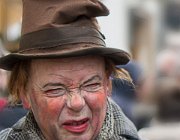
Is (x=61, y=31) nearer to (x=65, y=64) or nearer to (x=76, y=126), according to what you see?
(x=65, y=64)

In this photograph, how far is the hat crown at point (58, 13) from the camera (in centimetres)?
341

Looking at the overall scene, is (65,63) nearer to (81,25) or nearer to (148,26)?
(81,25)

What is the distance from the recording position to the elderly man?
3361 mm

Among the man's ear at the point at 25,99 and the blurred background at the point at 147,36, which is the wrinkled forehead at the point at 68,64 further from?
the blurred background at the point at 147,36

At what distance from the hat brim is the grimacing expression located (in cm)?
7

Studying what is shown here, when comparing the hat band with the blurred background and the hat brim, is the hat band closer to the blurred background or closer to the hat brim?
the hat brim

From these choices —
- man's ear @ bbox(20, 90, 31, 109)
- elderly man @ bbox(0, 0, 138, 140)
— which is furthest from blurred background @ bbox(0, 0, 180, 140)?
elderly man @ bbox(0, 0, 138, 140)

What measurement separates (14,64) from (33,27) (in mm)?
251

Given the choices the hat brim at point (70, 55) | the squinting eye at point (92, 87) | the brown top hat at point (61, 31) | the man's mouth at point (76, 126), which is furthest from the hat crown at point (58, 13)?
the man's mouth at point (76, 126)

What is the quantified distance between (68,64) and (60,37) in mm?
145

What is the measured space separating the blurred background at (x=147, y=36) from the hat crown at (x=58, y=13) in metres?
3.92

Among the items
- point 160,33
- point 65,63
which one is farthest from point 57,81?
point 160,33

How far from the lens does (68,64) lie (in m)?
3.41

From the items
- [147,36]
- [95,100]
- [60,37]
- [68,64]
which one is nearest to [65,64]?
[68,64]
